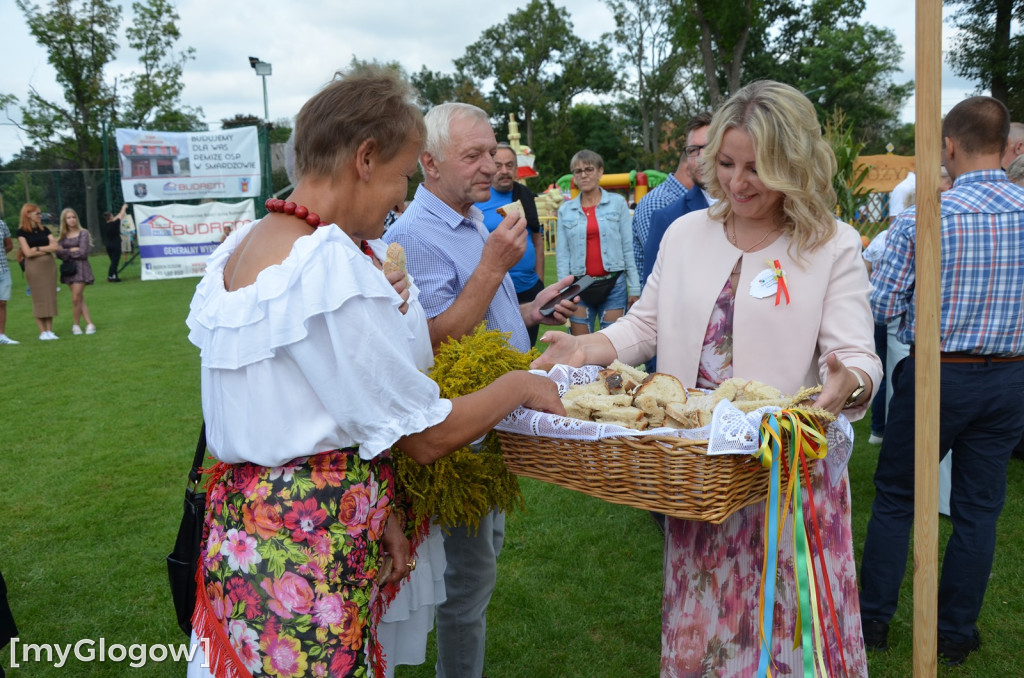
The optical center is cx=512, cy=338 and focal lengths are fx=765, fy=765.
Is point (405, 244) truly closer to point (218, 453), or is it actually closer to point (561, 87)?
point (218, 453)

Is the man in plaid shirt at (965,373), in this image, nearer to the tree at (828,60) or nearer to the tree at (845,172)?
the tree at (845,172)

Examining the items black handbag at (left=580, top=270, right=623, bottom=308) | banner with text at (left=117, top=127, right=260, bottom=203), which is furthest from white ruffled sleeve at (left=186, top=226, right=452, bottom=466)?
banner with text at (left=117, top=127, right=260, bottom=203)

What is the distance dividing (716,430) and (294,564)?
39.4 inches

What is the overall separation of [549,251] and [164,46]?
19.7 m

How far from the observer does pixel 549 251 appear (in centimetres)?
2709

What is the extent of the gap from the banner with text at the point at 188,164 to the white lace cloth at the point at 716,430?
750 inches

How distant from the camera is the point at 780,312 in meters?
2.30

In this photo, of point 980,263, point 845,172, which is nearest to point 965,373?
point 980,263

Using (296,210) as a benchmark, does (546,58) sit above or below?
above

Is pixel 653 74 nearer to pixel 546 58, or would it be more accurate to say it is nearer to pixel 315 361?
pixel 546 58

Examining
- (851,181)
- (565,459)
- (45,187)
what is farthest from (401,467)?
(45,187)

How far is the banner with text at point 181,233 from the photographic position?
19203mm

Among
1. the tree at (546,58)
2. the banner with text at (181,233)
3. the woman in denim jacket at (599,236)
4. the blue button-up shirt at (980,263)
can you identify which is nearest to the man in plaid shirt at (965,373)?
the blue button-up shirt at (980,263)

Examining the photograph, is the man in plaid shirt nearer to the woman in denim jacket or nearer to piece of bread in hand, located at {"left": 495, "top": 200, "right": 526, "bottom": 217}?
piece of bread in hand, located at {"left": 495, "top": 200, "right": 526, "bottom": 217}
